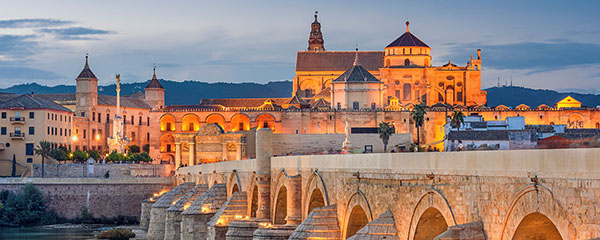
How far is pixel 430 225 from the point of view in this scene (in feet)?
56.9

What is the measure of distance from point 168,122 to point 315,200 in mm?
76106

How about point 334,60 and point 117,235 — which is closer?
point 117,235

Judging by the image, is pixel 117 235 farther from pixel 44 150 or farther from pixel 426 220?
pixel 426 220

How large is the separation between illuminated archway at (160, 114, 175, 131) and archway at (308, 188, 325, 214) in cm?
7578

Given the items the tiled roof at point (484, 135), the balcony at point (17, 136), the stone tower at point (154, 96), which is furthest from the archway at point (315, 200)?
the stone tower at point (154, 96)

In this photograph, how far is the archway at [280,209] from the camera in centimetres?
3272

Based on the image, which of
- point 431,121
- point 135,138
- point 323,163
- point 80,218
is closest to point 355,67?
point 431,121

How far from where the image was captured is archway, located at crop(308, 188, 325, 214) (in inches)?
1108

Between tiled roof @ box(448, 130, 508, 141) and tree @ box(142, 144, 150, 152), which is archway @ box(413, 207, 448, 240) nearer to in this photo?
tiled roof @ box(448, 130, 508, 141)

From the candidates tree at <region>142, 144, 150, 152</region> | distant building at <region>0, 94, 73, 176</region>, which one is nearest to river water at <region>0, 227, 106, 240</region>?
distant building at <region>0, 94, 73, 176</region>

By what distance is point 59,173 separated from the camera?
85125 mm

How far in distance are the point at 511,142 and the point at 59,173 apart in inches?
1779

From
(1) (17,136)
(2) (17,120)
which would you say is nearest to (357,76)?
(2) (17,120)

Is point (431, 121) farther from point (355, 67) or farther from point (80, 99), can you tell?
point (80, 99)
